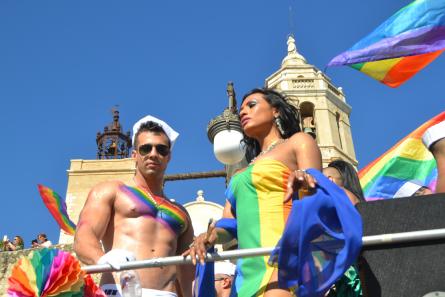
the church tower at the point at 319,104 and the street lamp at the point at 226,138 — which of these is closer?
the street lamp at the point at 226,138

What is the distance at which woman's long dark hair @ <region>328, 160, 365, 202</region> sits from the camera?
3799 mm

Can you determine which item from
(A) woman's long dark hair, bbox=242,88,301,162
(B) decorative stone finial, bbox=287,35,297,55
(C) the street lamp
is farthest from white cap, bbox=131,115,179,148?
(B) decorative stone finial, bbox=287,35,297,55

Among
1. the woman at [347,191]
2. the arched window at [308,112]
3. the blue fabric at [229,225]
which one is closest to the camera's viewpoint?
the woman at [347,191]

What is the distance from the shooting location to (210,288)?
2.68 m

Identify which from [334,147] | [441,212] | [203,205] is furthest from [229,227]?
[334,147]

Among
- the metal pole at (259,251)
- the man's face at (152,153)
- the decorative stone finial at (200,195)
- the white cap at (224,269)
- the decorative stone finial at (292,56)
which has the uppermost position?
the decorative stone finial at (292,56)

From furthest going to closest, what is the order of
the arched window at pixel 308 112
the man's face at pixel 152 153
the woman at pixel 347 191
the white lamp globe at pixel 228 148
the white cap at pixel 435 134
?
1. the arched window at pixel 308 112
2. the white lamp globe at pixel 228 148
3. the man's face at pixel 152 153
4. the white cap at pixel 435 134
5. the woman at pixel 347 191

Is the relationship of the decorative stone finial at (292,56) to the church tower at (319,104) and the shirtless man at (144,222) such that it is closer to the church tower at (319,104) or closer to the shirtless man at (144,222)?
the church tower at (319,104)

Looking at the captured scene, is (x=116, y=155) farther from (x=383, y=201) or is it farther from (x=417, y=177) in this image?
(x=383, y=201)

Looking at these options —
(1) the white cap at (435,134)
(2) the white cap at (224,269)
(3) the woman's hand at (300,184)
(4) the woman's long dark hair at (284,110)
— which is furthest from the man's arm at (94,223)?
(2) the white cap at (224,269)

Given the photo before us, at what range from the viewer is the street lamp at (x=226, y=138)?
6.79 metres

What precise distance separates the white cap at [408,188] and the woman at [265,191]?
11.7 feet

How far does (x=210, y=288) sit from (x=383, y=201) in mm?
935

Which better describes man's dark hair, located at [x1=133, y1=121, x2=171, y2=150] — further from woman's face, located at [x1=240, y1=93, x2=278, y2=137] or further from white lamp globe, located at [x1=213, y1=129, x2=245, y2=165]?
white lamp globe, located at [x1=213, y1=129, x2=245, y2=165]
